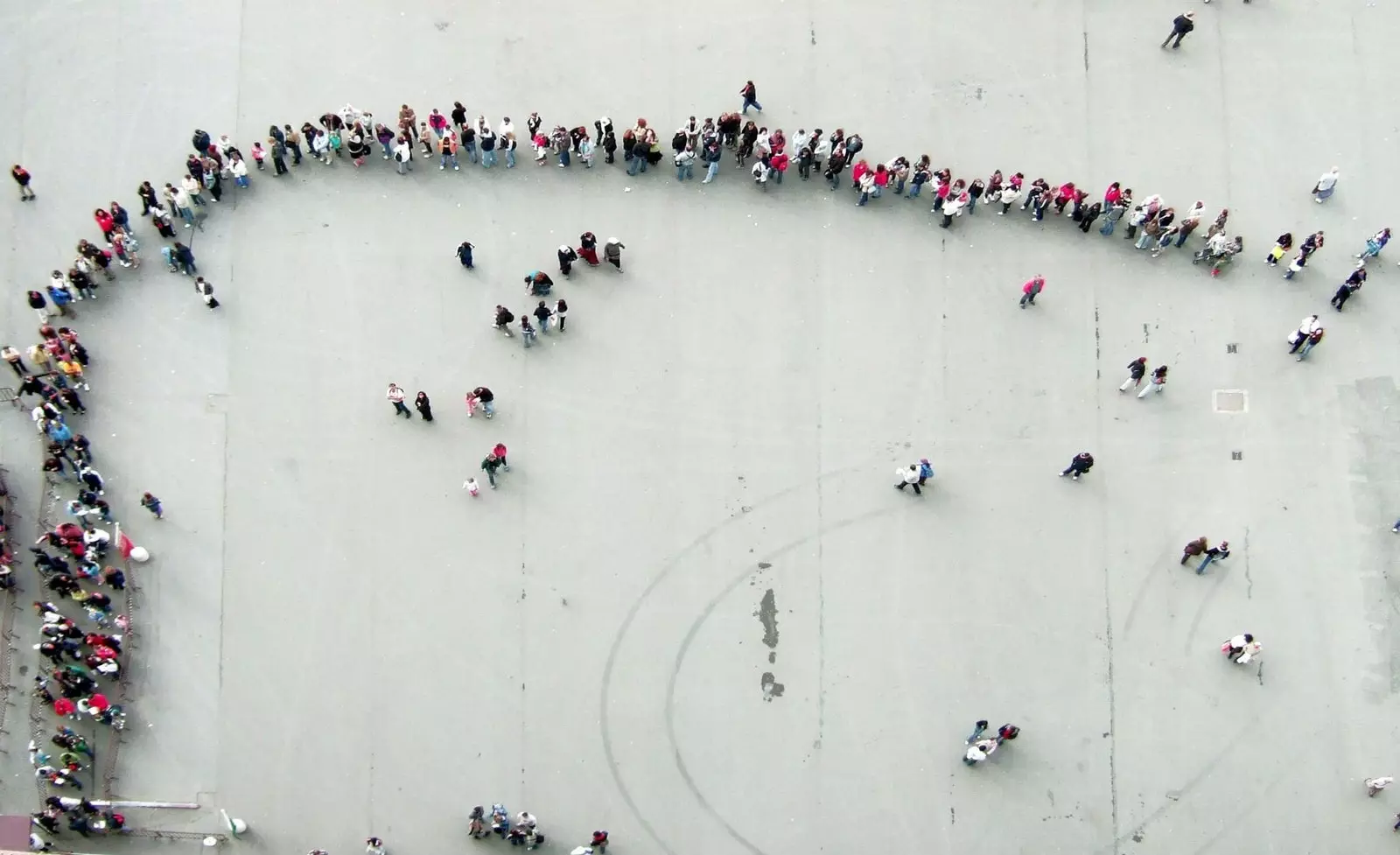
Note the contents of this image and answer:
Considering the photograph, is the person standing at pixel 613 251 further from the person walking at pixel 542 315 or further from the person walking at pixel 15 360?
the person walking at pixel 15 360

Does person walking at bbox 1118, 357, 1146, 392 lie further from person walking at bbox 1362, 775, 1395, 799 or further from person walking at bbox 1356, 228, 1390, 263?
person walking at bbox 1362, 775, 1395, 799

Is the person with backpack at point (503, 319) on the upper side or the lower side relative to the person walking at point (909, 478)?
upper

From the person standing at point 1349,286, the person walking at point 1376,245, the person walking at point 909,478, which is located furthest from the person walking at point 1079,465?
the person walking at point 1376,245

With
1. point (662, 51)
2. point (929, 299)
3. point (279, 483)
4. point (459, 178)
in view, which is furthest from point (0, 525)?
point (929, 299)

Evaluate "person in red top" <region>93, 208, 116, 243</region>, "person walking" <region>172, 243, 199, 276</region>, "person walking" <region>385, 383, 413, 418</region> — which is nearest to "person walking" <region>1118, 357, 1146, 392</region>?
"person walking" <region>385, 383, 413, 418</region>

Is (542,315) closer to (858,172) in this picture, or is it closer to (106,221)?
(858,172)

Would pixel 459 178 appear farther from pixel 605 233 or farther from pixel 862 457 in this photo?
pixel 862 457
